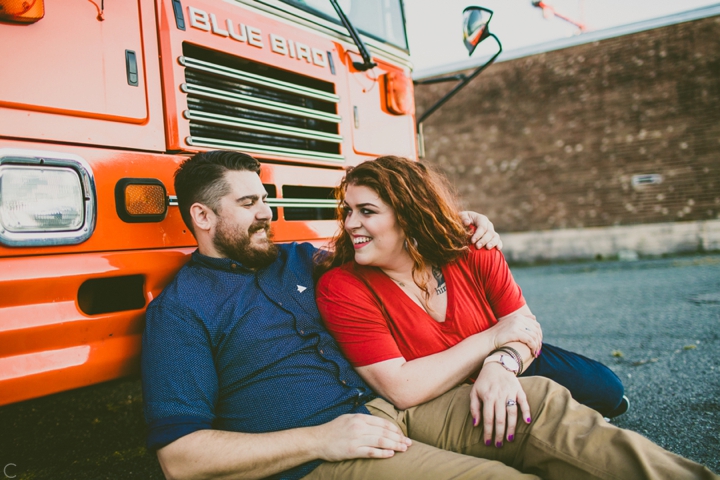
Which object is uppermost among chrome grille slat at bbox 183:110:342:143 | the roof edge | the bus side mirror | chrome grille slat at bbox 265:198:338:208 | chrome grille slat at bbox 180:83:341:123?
the roof edge

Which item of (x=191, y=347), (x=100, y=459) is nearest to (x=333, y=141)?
(x=191, y=347)

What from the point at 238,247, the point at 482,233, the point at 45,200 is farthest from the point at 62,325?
the point at 482,233

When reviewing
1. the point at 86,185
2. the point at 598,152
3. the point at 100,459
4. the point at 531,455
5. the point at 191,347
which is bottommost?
the point at 100,459

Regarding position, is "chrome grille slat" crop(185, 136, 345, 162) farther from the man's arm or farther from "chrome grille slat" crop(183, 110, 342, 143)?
the man's arm

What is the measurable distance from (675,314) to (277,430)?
165 inches

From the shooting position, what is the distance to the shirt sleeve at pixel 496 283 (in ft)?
6.61

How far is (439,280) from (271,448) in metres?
0.91

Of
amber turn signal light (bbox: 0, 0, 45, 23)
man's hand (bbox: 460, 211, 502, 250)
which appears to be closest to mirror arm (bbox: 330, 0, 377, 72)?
man's hand (bbox: 460, 211, 502, 250)

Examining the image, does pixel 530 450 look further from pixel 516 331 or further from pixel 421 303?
pixel 421 303

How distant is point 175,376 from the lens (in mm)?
1540

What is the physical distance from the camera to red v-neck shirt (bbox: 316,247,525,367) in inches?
71.0

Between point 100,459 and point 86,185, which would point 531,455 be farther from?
point 100,459

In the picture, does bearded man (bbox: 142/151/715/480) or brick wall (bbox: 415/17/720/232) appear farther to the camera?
brick wall (bbox: 415/17/720/232)

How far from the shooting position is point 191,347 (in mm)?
1613
